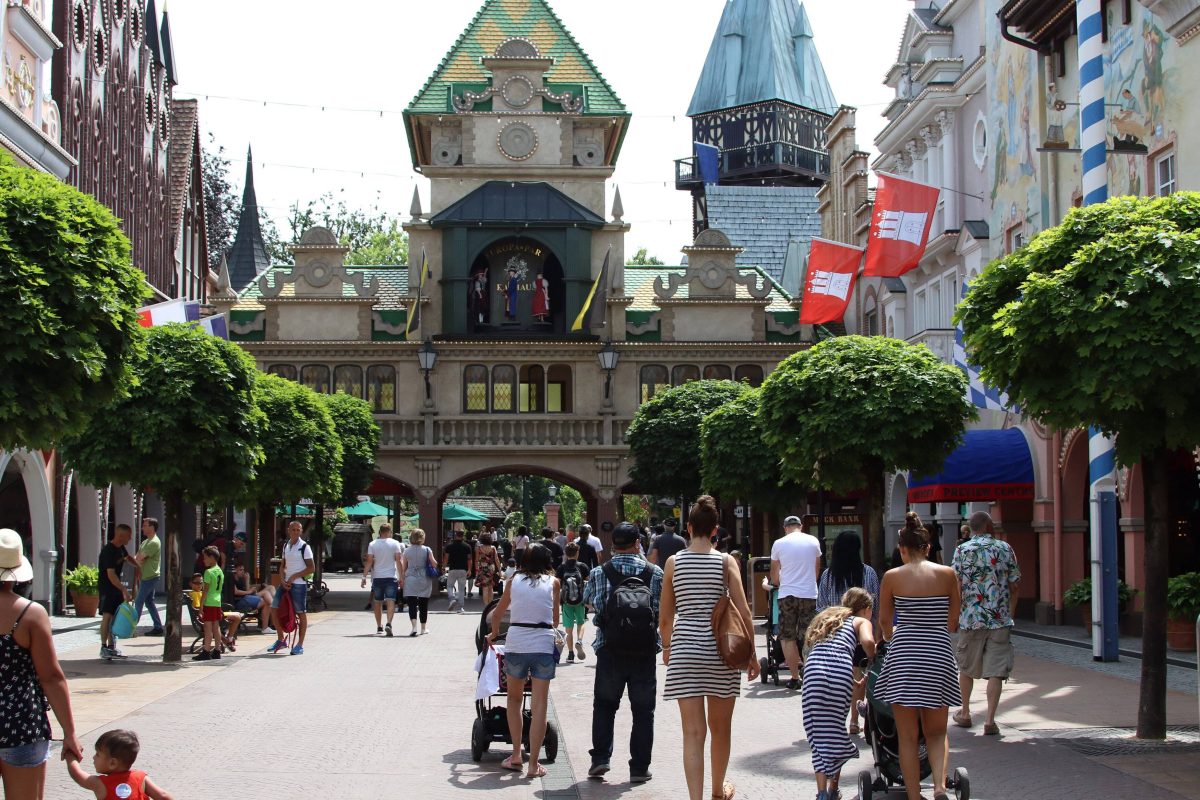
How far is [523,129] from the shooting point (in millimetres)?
49312

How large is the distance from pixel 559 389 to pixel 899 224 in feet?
57.8

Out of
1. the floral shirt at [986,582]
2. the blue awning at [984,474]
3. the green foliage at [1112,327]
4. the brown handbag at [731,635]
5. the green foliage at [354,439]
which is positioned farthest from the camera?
the green foliage at [354,439]

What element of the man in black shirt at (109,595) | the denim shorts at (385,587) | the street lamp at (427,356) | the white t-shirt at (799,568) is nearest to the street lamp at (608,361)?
the street lamp at (427,356)

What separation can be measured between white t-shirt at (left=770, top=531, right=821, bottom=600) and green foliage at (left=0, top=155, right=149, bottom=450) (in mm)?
7292

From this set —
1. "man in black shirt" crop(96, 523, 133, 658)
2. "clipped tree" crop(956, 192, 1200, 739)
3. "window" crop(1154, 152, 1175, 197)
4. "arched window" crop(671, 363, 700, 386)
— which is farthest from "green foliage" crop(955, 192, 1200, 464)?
"arched window" crop(671, 363, 700, 386)

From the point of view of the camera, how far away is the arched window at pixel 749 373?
48.4 m

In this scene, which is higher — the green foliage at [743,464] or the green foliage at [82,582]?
the green foliage at [743,464]

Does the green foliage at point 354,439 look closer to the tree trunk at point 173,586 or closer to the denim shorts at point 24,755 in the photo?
the tree trunk at point 173,586

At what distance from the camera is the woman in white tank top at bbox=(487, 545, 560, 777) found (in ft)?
39.8

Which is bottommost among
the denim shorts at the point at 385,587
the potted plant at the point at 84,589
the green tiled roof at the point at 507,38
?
the potted plant at the point at 84,589

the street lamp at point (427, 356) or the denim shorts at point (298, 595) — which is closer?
the denim shorts at point (298, 595)

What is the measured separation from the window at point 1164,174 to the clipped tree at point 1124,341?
8970 millimetres

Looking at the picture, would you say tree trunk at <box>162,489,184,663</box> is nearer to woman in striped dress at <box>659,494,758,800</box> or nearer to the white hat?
woman in striped dress at <box>659,494,758,800</box>

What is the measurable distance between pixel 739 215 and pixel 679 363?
32565mm
